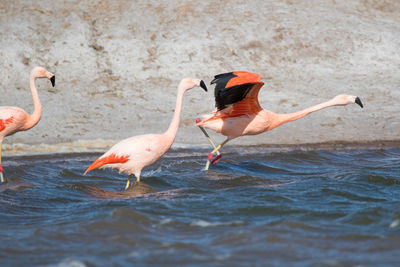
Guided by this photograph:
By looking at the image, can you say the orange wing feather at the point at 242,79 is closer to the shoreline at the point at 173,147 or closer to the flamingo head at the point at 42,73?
the shoreline at the point at 173,147

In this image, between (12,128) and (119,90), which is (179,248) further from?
(119,90)

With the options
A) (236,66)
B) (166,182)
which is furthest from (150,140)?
(236,66)

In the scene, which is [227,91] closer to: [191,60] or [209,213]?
[209,213]

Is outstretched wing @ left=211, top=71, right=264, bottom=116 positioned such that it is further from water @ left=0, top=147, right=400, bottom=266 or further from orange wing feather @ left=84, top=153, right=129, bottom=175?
orange wing feather @ left=84, top=153, right=129, bottom=175

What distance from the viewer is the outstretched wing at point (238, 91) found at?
6004 millimetres

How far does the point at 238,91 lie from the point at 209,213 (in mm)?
1947

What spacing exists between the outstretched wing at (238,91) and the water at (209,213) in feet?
2.35

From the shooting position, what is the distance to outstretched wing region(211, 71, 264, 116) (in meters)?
6.00

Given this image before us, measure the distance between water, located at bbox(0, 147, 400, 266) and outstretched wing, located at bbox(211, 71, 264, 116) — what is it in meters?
0.72

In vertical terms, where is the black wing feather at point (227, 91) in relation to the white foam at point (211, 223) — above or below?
above

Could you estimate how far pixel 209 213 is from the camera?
4891mm

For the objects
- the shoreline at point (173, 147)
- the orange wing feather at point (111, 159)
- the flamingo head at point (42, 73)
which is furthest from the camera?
the shoreline at point (173, 147)

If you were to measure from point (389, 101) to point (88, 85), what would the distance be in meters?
4.61

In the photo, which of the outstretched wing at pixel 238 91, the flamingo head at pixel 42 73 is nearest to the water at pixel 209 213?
the outstretched wing at pixel 238 91
